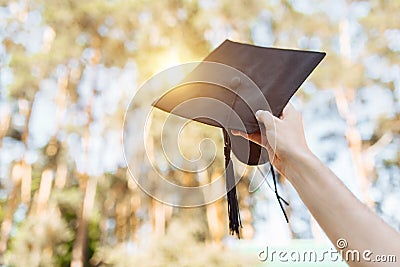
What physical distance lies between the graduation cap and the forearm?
19 cm

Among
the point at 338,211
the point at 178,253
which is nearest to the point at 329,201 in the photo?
the point at 338,211

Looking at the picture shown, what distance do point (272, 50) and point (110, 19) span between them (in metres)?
5.00

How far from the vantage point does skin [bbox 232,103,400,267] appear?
1.53 feet

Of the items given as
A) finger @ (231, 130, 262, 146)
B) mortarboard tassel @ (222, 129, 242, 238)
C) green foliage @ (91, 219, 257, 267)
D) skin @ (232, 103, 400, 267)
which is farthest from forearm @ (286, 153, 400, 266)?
green foliage @ (91, 219, 257, 267)

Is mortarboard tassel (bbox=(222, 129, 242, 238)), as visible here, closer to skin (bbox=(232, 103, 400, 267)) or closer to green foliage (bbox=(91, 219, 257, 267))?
skin (bbox=(232, 103, 400, 267))

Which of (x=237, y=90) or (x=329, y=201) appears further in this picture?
(x=237, y=90)

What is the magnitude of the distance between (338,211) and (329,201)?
0.01 m

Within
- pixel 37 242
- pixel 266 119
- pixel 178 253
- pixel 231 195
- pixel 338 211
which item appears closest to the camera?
pixel 338 211

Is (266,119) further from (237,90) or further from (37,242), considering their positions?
(37,242)

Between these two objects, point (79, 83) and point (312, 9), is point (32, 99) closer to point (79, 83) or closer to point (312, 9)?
point (79, 83)

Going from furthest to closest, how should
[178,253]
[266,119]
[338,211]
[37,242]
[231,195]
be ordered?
[37,242], [178,253], [231,195], [266,119], [338,211]

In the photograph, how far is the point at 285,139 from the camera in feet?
1.81

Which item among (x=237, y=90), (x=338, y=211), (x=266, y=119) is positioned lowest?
(x=338, y=211)

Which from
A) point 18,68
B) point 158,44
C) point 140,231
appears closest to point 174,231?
point 140,231
